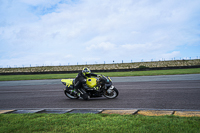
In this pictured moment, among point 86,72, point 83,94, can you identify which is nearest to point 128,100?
point 83,94

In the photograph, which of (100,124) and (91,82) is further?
(91,82)

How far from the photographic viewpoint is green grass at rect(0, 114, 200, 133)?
143 inches

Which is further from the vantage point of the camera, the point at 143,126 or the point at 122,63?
the point at 122,63

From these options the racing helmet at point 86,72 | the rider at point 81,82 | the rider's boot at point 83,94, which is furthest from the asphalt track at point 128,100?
the racing helmet at point 86,72

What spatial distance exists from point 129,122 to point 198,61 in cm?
6611

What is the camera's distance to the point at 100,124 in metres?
4.02

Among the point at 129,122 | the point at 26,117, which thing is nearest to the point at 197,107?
the point at 129,122

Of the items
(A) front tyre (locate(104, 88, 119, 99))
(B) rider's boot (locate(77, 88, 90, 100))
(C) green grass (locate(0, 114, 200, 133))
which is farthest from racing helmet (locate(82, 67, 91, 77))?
(C) green grass (locate(0, 114, 200, 133))

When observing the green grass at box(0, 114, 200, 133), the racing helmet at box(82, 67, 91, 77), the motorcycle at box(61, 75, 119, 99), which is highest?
the racing helmet at box(82, 67, 91, 77)

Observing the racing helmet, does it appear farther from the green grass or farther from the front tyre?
the green grass

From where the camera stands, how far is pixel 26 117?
4973mm

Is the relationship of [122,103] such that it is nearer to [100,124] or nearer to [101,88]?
[101,88]

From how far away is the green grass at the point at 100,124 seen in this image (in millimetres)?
3631

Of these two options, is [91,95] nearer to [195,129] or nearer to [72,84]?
[72,84]
